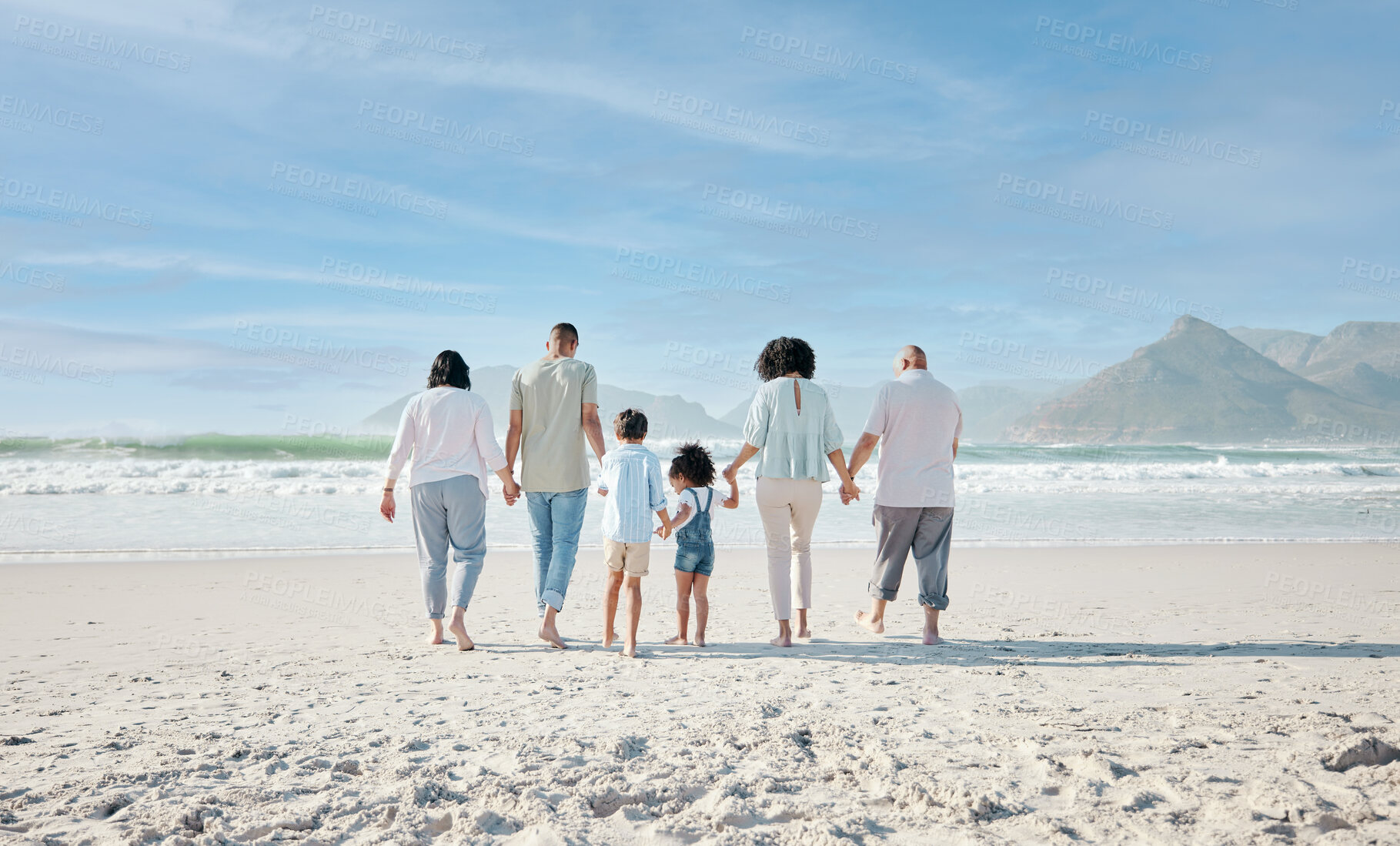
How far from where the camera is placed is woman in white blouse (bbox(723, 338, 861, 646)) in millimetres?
4762

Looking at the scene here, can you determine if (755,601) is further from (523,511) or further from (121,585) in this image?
(523,511)

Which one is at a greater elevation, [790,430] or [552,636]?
[790,430]

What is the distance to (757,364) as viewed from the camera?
16.6 feet

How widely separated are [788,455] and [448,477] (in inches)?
82.8

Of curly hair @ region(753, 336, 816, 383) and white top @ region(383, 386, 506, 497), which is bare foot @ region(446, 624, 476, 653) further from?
curly hair @ region(753, 336, 816, 383)

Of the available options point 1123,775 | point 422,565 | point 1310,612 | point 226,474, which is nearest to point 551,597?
point 422,565

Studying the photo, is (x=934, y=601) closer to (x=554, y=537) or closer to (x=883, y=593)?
(x=883, y=593)

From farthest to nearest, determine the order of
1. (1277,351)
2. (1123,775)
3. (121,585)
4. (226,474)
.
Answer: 1. (1277,351)
2. (226,474)
3. (121,585)
4. (1123,775)

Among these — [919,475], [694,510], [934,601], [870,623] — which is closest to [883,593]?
[934,601]

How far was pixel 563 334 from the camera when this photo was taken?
5.05m

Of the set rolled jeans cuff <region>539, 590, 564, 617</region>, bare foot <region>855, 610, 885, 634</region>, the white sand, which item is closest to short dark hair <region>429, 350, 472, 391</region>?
rolled jeans cuff <region>539, 590, 564, 617</region>

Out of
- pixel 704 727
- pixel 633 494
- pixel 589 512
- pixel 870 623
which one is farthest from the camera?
pixel 589 512

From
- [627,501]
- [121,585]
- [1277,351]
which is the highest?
[1277,351]

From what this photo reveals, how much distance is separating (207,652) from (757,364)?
3932mm
